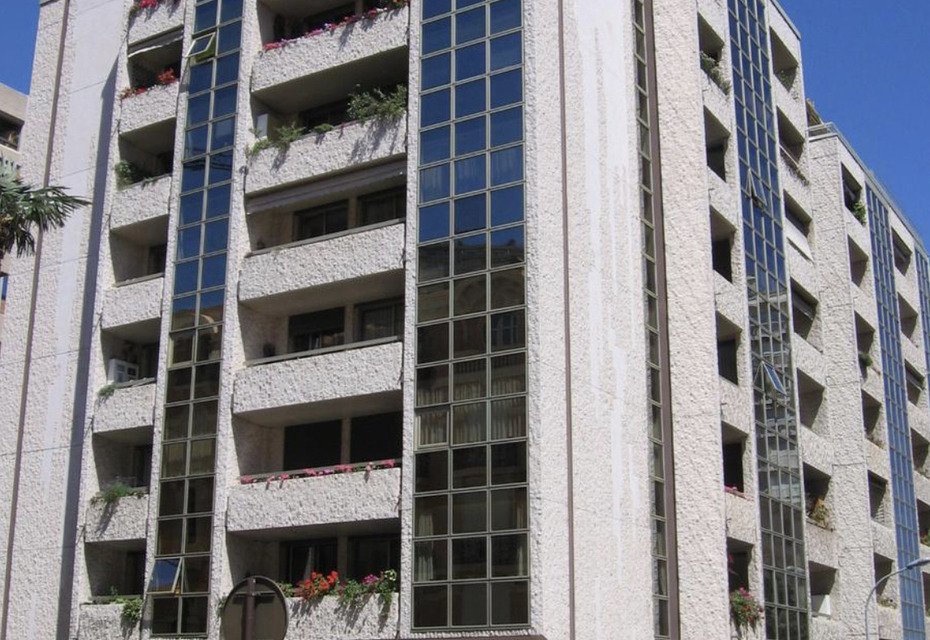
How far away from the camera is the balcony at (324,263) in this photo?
2986 cm

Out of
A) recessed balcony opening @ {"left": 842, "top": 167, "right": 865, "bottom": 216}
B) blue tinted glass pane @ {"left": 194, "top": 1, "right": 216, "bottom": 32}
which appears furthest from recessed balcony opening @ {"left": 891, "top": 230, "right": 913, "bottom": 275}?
blue tinted glass pane @ {"left": 194, "top": 1, "right": 216, "bottom": 32}

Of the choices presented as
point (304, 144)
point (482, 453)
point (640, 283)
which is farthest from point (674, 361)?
point (304, 144)

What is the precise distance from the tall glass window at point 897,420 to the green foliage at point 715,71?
14.6 m

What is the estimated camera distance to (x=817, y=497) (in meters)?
40.8

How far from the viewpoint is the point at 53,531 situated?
1316 inches

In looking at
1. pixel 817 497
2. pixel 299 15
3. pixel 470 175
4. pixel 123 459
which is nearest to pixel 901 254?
pixel 817 497

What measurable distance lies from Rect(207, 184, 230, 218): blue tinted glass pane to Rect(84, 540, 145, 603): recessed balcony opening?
781 cm

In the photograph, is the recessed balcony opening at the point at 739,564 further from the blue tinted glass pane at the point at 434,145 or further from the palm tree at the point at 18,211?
the palm tree at the point at 18,211

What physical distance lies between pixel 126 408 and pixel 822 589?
20.7m

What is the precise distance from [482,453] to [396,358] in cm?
311

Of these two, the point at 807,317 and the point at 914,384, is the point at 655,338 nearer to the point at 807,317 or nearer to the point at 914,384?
the point at 807,317

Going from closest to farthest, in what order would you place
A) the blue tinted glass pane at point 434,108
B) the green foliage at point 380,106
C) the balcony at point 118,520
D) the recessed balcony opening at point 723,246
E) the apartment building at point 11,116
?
1. the blue tinted glass pane at point 434,108
2. the green foliage at point 380,106
3. the balcony at point 118,520
4. the recessed balcony opening at point 723,246
5. the apartment building at point 11,116

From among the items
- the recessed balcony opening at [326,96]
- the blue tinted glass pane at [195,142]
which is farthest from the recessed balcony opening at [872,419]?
the blue tinted glass pane at [195,142]

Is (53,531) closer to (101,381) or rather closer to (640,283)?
(101,381)
